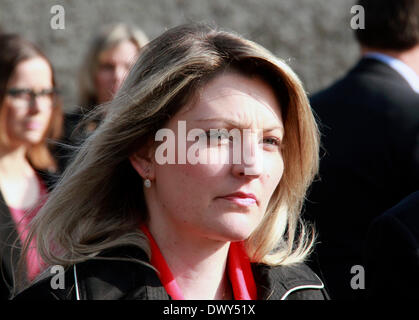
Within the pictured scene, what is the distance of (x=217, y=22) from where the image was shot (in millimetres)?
6148

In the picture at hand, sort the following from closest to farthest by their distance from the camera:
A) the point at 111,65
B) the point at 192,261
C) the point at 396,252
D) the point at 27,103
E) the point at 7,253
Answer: the point at 396,252 → the point at 192,261 → the point at 7,253 → the point at 27,103 → the point at 111,65

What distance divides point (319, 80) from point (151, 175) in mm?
4767

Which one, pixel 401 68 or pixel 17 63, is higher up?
pixel 17 63

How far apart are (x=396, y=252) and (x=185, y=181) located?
0.60 metres

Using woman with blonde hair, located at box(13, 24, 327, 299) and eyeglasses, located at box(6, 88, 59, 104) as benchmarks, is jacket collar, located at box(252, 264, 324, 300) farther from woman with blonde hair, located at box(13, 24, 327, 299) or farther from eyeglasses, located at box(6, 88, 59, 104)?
eyeglasses, located at box(6, 88, 59, 104)

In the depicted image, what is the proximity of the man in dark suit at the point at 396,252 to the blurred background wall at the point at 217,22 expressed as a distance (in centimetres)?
436

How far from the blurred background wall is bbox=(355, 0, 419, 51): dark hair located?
9.25 feet

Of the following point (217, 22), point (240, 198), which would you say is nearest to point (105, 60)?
Result: point (217, 22)

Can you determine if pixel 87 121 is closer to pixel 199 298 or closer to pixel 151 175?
pixel 151 175

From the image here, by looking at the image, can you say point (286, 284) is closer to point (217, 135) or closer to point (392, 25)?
point (217, 135)

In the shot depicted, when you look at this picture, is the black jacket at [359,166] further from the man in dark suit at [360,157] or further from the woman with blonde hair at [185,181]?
the woman with blonde hair at [185,181]

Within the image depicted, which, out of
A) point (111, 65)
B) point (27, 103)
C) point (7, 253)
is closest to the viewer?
point (7, 253)

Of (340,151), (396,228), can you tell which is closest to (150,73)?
(396,228)

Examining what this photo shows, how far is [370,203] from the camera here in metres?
3.00
